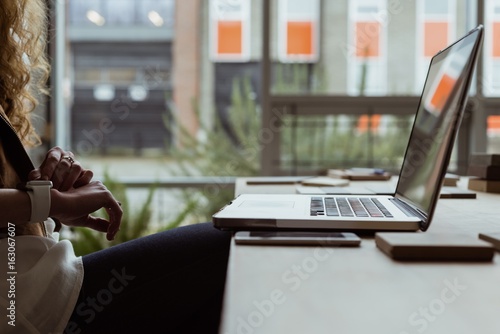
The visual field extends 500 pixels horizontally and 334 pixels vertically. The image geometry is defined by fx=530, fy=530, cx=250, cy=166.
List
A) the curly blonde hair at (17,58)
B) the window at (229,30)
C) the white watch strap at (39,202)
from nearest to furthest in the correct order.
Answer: the white watch strap at (39,202) < the curly blonde hair at (17,58) < the window at (229,30)

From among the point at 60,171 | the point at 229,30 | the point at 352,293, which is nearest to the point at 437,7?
the point at 229,30

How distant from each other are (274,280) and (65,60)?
270 cm

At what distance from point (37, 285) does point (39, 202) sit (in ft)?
0.41

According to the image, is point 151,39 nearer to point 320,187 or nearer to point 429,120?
point 320,187

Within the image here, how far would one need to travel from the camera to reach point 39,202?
809 mm

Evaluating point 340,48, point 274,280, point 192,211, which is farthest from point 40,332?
point 340,48

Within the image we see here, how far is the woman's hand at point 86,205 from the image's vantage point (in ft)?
2.75

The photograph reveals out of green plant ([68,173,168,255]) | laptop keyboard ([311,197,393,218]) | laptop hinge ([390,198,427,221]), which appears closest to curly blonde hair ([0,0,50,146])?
laptop keyboard ([311,197,393,218])

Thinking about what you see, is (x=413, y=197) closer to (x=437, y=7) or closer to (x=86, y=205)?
(x=86, y=205)

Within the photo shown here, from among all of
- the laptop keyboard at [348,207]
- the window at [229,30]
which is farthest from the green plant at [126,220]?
the laptop keyboard at [348,207]

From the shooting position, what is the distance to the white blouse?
75 centimetres

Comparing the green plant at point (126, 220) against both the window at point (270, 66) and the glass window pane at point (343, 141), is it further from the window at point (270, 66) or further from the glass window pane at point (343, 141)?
the glass window pane at point (343, 141)

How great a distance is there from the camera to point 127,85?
293cm

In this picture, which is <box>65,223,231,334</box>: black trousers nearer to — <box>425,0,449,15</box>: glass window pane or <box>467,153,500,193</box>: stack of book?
<box>467,153,500,193</box>: stack of book
